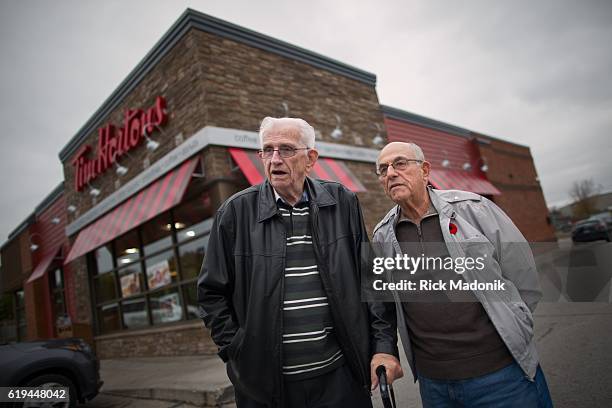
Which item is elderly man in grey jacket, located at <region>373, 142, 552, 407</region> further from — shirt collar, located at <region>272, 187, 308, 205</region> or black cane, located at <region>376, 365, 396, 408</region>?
shirt collar, located at <region>272, 187, 308, 205</region>

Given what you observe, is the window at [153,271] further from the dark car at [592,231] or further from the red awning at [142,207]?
the dark car at [592,231]

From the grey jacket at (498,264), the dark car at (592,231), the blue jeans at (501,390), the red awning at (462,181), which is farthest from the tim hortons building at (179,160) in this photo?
the dark car at (592,231)

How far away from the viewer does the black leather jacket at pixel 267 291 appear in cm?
161

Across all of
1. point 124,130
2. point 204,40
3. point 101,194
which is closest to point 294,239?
point 204,40

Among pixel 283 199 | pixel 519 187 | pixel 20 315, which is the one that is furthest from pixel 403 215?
pixel 20 315

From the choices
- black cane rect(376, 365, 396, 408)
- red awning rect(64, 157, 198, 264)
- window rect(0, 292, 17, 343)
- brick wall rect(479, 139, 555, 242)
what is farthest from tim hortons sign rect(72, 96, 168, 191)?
brick wall rect(479, 139, 555, 242)

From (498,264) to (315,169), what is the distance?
608 centimetres

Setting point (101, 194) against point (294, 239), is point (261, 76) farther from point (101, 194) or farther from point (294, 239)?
point (294, 239)

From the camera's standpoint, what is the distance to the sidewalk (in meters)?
4.04

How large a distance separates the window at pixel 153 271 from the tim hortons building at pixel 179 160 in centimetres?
4

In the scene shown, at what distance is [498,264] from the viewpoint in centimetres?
162

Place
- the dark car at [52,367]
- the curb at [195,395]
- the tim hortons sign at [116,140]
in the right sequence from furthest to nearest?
the tim hortons sign at [116,140] < the dark car at [52,367] < the curb at [195,395]

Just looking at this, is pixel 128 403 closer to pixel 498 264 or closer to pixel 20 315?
pixel 498 264

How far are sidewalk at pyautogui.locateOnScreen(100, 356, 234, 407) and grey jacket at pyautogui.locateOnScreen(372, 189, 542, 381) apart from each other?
10.5ft
